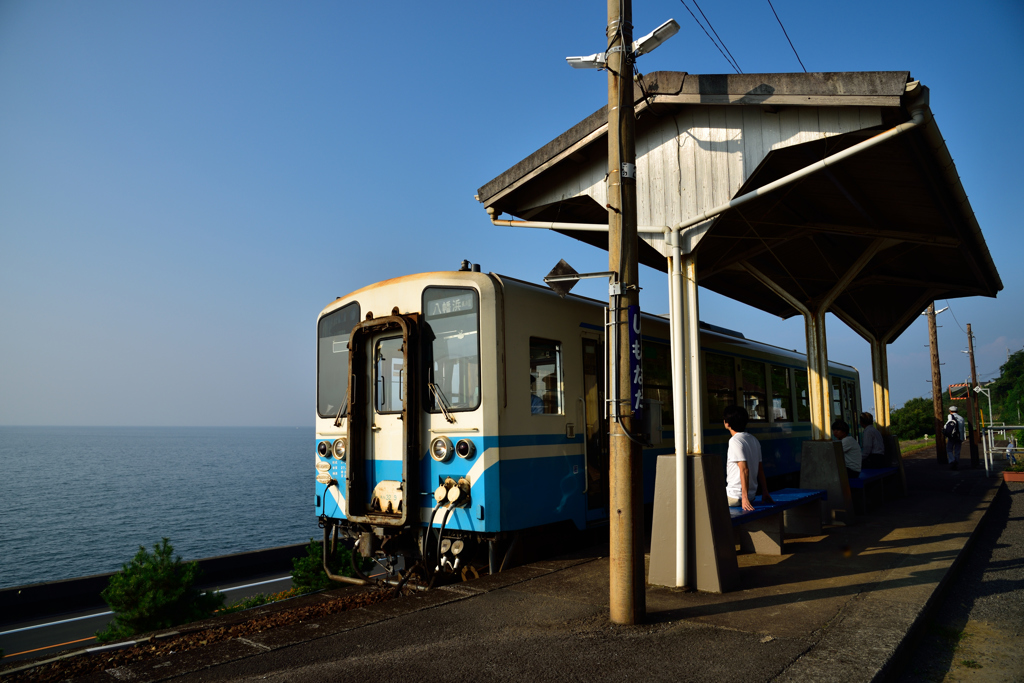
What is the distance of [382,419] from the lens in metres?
7.42

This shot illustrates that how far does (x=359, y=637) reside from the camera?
4.67m

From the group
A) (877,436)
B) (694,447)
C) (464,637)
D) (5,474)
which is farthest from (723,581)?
(5,474)

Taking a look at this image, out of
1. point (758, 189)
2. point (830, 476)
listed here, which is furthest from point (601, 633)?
point (830, 476)

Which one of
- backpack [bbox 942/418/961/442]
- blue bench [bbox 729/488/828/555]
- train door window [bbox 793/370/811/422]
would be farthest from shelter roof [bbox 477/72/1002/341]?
backpack [bbox 942/418/961/442]

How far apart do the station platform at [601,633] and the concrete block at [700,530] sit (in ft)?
0.57

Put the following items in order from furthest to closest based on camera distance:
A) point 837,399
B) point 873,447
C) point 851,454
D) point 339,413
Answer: point 837,399
point 873,447
point 851,454
point 339,413

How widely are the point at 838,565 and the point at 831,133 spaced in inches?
158

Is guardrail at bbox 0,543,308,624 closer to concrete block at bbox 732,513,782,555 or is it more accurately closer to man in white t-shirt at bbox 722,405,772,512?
concrete block at bbox 732,513,782,555

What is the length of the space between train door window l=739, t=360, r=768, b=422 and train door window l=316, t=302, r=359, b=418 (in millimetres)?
7104

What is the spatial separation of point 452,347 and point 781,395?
873 cm

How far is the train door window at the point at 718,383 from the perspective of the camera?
34.7 ft

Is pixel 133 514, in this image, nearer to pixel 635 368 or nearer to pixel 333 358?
pixel 333 358

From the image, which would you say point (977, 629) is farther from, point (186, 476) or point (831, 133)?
point (186, 476)

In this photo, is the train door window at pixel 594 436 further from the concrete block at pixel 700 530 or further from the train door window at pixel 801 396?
the train door window at pixel 801 396
